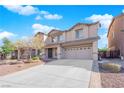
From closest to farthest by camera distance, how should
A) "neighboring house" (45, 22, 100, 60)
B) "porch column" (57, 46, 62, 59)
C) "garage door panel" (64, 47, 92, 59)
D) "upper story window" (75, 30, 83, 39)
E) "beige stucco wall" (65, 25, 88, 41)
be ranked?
"neighboring house" (45, 22, 100, 60) → "garage door panel" (64, 47, 92, 59) → "beige stucco wall" (65, 25, 88, 41) → "upper story window" (75, 30, 83, 39) → "porch column" (57, 46, 62, 59)

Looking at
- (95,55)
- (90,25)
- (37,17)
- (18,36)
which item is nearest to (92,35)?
(90,25)

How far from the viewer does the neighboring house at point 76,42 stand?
786 inches

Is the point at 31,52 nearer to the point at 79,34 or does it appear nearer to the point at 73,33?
the point at 73,33

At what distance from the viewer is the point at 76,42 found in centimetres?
2142

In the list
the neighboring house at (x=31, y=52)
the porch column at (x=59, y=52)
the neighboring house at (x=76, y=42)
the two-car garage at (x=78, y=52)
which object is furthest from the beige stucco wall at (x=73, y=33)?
the neighboring house at (x=31, y=52)

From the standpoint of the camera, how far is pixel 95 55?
743 inches

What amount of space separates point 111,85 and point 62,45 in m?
15.7

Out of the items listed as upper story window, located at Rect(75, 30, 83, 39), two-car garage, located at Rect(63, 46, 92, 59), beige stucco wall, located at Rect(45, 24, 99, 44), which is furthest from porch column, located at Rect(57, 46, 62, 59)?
upper story window, located at Rect(75, 30, 83, 39)

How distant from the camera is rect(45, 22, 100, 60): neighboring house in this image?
1998 centimetres

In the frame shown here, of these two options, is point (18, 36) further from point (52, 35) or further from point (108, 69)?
point (108, 69)

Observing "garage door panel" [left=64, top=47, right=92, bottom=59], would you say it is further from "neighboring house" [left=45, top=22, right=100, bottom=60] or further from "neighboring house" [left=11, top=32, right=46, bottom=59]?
"neighboring house" [left=11, top=32, right=46, bottom=59]

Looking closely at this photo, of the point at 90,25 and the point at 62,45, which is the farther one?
the point at 62,45

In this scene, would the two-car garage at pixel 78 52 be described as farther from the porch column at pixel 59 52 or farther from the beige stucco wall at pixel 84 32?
the beige stucco wall at pixel 84 32
